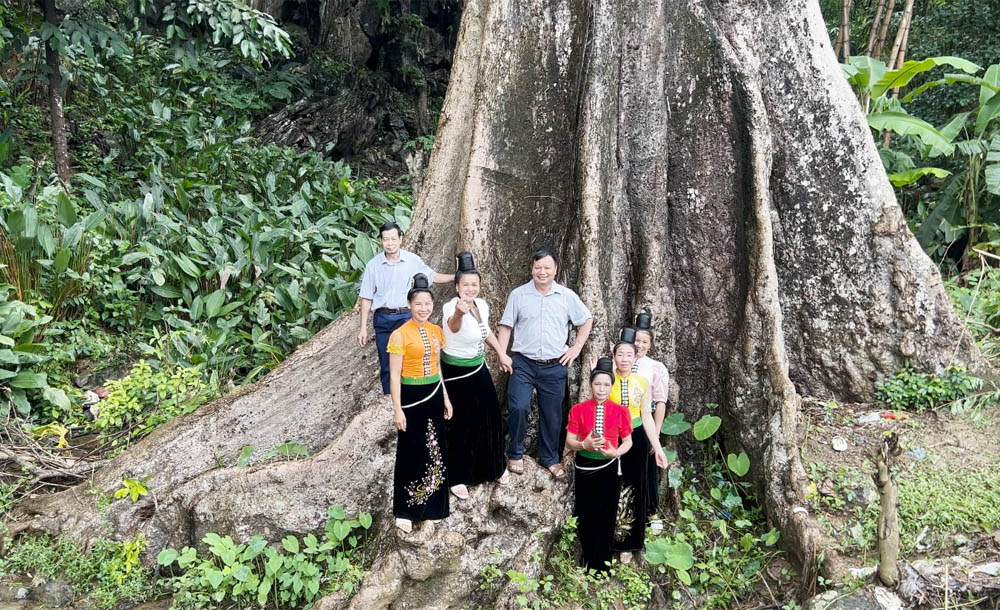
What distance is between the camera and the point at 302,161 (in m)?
10.7

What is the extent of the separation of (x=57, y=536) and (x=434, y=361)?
2899 mm

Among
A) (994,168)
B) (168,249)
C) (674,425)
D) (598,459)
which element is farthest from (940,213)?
(168,249)

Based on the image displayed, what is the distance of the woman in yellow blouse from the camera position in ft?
13.0

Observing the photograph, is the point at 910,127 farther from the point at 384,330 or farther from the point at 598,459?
the point at 384,330

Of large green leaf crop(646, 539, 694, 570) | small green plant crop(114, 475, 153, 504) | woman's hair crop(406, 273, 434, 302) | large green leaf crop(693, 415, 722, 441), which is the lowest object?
small green plant crop(114, 475, 153, 504)

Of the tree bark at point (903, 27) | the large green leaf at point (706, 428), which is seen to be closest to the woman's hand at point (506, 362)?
the large green leaf at point (706, 428)

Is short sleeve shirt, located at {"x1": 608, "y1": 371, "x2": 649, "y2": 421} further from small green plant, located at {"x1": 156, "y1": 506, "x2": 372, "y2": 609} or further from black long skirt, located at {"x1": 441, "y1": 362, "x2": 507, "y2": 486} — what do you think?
small green plant, located at {"x1": 156, "y1": 506, "x2": 372, "y2": 609}

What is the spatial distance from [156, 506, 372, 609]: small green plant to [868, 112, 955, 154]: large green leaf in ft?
22.2

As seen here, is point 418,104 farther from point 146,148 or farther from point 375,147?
point 146,148

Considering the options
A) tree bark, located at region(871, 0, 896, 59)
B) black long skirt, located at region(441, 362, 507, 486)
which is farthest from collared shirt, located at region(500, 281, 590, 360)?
tree bark, located at region(871, 0, 896, 59)

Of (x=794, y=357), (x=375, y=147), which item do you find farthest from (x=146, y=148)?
(x=794, y=357)

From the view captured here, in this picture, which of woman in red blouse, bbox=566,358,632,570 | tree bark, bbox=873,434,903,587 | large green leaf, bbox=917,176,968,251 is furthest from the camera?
large green leaf, bbox=917,176,968,251

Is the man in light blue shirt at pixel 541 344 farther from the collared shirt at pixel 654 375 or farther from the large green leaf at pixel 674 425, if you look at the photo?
the large green leaf at pixel 674 425

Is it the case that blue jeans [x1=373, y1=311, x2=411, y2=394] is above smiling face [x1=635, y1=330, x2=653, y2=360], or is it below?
below
